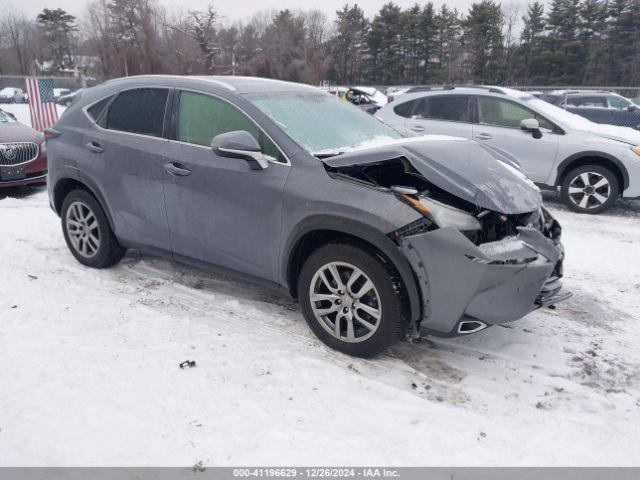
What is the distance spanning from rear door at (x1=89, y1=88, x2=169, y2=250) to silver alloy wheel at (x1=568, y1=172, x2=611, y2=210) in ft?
19.6

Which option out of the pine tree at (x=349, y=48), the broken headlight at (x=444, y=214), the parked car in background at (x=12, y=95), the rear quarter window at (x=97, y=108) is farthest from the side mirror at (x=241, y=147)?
the pine tree at (x=349, y=48)

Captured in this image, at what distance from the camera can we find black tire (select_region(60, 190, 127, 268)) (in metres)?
4.59

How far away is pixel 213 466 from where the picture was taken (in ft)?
7.95

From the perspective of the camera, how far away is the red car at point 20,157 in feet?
26.1

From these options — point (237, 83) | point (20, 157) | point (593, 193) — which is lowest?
point (593, 193)

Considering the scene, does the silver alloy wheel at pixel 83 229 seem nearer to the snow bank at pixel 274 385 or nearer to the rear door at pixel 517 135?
the snow bank at pixel 274 385

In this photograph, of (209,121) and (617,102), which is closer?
(209,121)

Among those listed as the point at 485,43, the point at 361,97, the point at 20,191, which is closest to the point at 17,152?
the point at 20,191

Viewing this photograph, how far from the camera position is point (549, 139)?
7.42 m

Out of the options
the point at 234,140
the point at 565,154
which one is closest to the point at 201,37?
the point at 565,154

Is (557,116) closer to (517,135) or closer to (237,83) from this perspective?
(517,135)

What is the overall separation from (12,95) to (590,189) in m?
37.5

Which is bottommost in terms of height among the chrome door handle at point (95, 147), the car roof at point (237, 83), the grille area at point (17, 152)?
the grille area at point (17, 152)

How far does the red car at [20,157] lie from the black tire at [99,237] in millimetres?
3976
